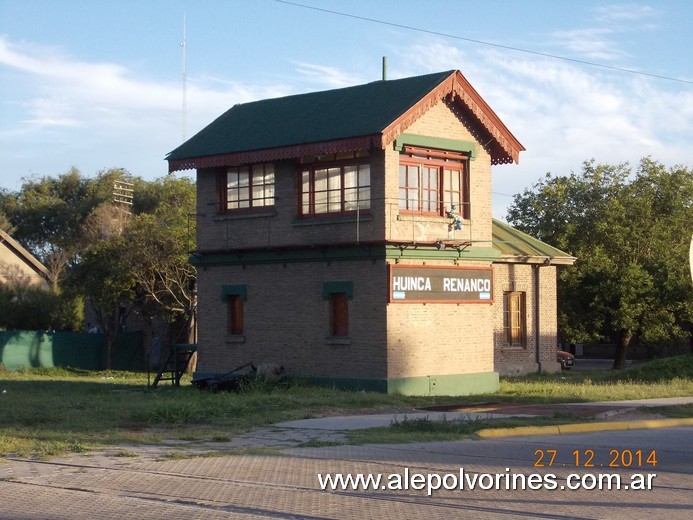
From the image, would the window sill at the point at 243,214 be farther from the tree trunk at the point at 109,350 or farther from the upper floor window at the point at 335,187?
the tree trunk at the point at 109,350

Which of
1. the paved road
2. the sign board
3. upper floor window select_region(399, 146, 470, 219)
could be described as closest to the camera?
the paved road

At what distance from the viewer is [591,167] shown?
57656 millimetres

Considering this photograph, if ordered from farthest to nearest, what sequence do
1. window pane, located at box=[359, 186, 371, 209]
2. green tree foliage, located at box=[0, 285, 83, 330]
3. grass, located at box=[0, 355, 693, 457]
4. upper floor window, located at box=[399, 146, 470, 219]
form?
green tree foliage, located at box=[0, 285, 83, 330]
upper floor window, located at box=[399, 146, 470, 219]
window pane, located at box=[359, 186, 371, 209]
grass, located at box=[0, 355, 693, 457]

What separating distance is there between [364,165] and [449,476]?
49.2 feet

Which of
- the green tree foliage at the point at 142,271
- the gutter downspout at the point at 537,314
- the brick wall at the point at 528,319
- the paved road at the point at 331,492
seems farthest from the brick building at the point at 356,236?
the paved road at the point at 331,492

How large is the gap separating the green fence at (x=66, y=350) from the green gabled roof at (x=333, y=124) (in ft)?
52.4

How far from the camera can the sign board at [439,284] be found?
26172 millimetres

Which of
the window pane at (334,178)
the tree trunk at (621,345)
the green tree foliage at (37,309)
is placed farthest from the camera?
the green tree foliage at (37,309)

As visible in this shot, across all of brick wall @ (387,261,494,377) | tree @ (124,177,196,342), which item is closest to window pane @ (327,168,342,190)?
brick wall @ (387,261,494,377)

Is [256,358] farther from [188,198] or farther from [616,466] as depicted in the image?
[188,198]

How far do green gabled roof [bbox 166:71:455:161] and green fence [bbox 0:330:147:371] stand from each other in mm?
15982

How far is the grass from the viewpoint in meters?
17.3

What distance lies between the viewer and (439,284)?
27312 millimetres

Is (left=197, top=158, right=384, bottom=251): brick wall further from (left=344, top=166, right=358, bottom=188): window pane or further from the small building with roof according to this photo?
the small building with roof
